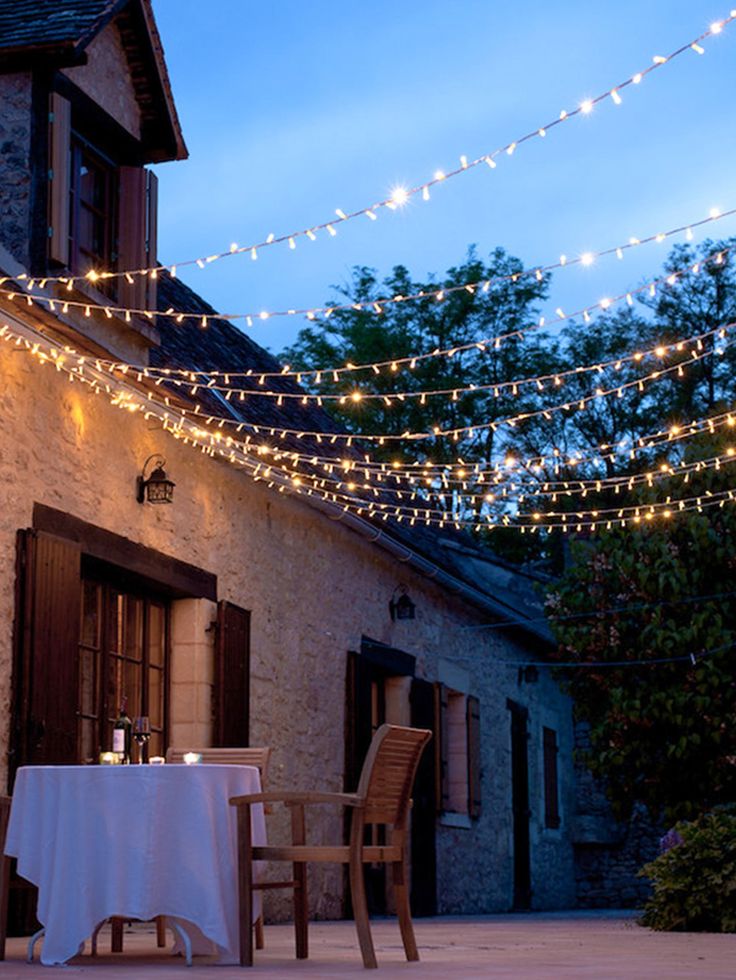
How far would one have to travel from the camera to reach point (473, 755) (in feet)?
43.3

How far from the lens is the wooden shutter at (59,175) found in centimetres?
750

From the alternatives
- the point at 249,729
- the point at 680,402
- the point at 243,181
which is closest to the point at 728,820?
the point at 249,729

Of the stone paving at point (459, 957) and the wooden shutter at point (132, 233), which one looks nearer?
the stone paving at point (459, 957)

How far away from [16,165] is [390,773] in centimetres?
358

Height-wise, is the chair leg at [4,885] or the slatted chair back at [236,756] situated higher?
the slatted chair back at [236,756]

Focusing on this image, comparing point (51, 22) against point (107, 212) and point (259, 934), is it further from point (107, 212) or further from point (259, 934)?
point (259, 934)

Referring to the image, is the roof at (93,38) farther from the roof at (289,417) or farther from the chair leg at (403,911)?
the chair leg at (403,911)

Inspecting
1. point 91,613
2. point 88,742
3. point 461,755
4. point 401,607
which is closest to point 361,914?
point 88,742

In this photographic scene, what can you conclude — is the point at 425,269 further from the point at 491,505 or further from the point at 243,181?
the point at 243,181

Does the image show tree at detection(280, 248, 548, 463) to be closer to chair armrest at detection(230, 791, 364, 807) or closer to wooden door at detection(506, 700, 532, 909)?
wooden door at detection(506, 700, 532, 909)

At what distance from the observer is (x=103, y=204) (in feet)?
27.3

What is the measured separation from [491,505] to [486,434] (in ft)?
3.06

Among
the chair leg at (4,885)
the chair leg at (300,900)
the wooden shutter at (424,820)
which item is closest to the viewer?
the chair leg at (4,885)

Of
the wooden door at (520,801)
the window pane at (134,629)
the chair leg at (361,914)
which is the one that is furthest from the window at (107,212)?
the wooden door at (520,801)
